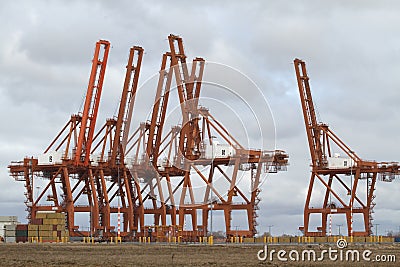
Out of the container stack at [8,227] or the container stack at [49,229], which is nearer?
the container stack at [49,229]

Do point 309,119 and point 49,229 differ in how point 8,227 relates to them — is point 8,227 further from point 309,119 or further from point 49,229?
point 309,119

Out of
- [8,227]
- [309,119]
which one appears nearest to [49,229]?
[8,227]

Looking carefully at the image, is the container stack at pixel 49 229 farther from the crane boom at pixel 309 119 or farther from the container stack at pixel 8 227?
the crane boom at pixel 309 119

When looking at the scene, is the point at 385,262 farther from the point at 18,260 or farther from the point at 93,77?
the point at 93,77

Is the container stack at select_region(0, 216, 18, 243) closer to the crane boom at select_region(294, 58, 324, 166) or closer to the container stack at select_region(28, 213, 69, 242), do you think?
the container stack at select_region(28, 213, 69, 242)

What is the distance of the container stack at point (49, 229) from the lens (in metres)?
101

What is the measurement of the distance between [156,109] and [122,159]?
846 centimetres

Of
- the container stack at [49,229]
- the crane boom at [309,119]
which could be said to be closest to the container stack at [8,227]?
the container stack at [49,229]

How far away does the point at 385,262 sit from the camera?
5259cm

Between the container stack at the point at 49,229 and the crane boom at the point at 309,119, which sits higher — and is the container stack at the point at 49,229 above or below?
below

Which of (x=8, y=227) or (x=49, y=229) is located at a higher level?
(x=8, y=227)

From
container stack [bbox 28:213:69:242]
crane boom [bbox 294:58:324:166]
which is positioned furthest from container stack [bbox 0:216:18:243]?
crane boom [bbox 294:58:324:166]

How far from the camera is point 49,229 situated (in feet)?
335

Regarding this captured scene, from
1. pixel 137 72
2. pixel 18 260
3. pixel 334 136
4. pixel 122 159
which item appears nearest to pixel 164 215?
pixel 122 159
